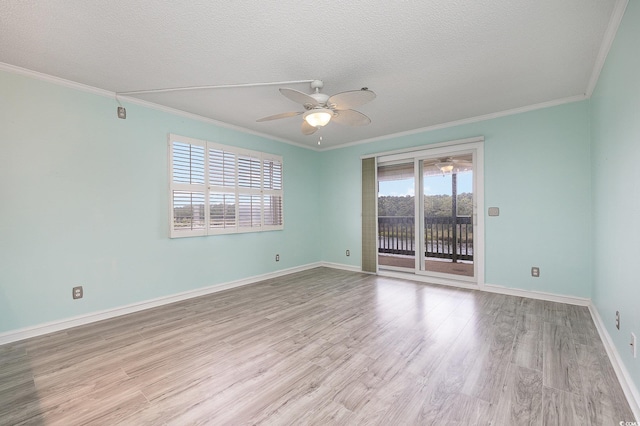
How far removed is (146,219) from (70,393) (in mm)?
2084

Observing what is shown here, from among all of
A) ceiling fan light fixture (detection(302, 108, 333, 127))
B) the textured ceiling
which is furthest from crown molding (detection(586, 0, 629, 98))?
ceiling fan light fixture (detection(302, 108, 333, 127))

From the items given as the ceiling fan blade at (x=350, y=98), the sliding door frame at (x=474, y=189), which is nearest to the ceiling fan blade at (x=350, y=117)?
the ceiling fan blade at (x=350, y=98)

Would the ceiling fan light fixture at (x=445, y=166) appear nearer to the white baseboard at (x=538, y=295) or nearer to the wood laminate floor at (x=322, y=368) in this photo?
the white baseboard at (x=538, y=295)

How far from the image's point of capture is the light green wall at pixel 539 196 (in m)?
3.42

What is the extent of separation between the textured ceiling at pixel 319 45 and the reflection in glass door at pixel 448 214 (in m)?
1.36

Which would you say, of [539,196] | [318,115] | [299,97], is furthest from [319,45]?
[539,196]

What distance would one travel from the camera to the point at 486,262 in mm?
4098

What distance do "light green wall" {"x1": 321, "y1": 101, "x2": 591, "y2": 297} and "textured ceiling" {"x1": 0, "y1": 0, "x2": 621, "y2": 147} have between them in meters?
0.49

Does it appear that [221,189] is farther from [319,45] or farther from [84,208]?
[319,45]

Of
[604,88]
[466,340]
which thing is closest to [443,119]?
[604,88]

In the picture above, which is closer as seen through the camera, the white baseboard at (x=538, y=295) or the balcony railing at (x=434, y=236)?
the white baseboard at (x=538, y=295)

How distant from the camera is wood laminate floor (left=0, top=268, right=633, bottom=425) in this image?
1643 millimetres

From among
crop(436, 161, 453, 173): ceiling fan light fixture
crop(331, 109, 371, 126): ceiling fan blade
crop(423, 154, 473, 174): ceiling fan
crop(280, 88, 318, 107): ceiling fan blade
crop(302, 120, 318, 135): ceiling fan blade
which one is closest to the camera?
crop(280, 88, 318, 107): ceiling fan blade

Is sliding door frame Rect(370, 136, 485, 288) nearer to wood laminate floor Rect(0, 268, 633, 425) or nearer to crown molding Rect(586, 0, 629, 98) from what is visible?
wood laminate floor Rect(0, 268, 633, 425)
